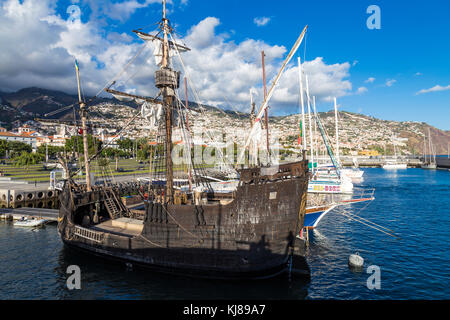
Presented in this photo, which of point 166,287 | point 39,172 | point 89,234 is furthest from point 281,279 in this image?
point 39,172

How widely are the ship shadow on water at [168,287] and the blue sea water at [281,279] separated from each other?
0.05m

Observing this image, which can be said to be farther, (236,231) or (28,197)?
(28,197)

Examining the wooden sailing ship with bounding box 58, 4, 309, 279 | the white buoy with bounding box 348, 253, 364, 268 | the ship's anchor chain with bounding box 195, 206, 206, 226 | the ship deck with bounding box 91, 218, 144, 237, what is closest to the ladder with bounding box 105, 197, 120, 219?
the ship deck with bounding box 91, 218, 144, 237

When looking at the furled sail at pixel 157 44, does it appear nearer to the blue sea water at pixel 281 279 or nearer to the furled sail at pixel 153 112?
the furled sail at pixel 153 112

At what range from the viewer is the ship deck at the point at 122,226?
17.3 metres

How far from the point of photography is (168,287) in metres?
13.4

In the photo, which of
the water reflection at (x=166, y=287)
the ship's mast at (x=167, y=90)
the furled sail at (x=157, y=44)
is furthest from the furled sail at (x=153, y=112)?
the water reflection at (x=166, y=287)

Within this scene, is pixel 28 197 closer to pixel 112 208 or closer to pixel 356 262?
pixel 112 208

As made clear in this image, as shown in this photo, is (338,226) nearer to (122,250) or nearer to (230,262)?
(230,262)

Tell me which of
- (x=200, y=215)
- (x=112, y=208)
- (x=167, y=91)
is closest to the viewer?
(x=200, y=215)

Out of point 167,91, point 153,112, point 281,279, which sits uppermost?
point 167,91

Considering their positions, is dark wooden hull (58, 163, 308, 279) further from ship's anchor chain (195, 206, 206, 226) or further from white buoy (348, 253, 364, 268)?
white buoy (348, 253, 364, 268)

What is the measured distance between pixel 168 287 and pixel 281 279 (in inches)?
252
